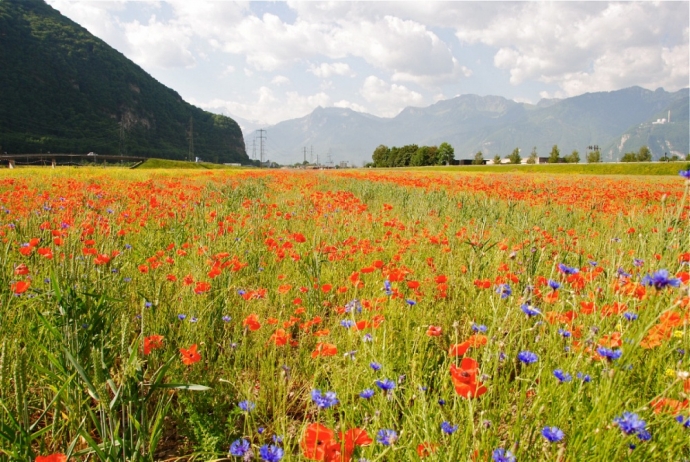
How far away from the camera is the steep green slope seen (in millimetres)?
73438

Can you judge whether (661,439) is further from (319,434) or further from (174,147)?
(174,147)

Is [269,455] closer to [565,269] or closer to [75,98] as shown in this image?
[565,269]

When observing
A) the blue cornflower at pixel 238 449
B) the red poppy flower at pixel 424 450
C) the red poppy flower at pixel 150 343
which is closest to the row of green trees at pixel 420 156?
the red poppy flower at pixel 150 343

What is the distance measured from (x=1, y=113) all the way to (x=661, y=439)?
95373 millimetres

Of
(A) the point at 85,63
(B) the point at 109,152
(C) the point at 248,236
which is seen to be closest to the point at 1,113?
(B) the point at 109,152

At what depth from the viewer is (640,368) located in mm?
1723

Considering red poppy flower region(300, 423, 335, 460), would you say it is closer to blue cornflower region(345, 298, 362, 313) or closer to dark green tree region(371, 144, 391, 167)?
blue cornflower region(345, 298, 362, 313)

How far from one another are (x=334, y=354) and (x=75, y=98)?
355 ft

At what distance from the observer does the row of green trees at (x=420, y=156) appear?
80.6 meters

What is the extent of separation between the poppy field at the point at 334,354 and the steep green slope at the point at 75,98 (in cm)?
7526

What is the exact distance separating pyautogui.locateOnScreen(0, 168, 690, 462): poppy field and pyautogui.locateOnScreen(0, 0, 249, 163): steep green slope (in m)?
75.3

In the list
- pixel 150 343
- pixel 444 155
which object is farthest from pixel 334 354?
pixel 444 155

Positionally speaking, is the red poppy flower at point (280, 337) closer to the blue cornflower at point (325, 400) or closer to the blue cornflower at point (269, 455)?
the blue cornflower at point (325, 400)

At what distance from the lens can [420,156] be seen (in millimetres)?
81500
